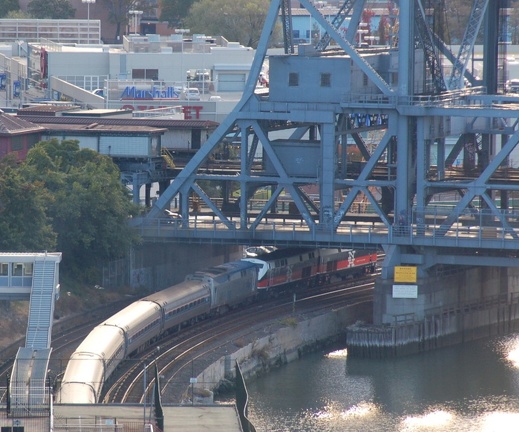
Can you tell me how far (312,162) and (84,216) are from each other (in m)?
13.6

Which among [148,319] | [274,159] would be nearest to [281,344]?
[148,319]

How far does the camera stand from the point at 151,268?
9694cm

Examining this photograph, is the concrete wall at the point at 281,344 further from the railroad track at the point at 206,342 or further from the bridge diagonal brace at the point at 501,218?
the bridge diagonal brace at the point at 501,218

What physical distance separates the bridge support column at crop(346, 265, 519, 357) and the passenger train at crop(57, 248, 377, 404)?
785 cm

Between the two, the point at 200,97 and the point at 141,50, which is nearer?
the point at 200,97

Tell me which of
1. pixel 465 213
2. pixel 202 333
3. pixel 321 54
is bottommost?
pixel 202 333

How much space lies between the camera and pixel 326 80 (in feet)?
310

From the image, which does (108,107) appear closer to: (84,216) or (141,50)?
(141,50)

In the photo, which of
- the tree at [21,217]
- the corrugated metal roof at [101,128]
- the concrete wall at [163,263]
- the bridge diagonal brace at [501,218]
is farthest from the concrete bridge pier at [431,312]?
the corrugated metal roof at [101,128]

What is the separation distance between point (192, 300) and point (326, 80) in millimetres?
16043

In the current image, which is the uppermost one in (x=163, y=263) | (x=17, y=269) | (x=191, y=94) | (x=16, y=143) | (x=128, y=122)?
(x=191, y=94)

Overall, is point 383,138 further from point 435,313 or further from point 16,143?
point 16,143

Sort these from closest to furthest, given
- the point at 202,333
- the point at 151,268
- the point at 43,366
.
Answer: the point at 43,366
the point at 202,333
the point at 151,268

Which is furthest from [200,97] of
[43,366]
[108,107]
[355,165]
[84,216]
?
[43,366]
